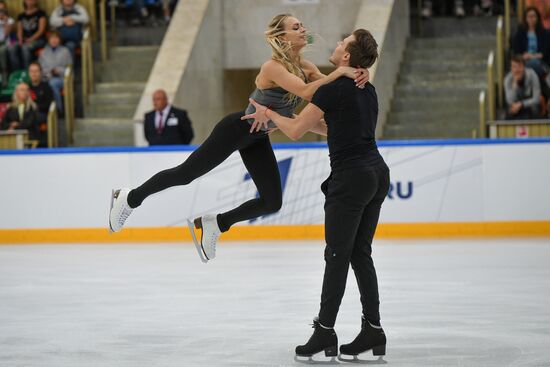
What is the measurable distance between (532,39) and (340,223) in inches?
408

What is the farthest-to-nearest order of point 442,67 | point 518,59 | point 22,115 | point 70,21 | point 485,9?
point 485,9 → point 70,21 → point 442,67 → point 22,115 → point 518,59

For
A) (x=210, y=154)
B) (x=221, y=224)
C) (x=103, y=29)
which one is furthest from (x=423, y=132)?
(x=210, y=154)

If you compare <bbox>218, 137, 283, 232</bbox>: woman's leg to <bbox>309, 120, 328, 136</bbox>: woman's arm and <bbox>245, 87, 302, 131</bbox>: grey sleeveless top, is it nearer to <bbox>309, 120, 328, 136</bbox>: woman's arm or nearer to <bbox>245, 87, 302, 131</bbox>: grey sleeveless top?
<bbox>245, 87, 302, 131</bbox>: grey sleeveless top

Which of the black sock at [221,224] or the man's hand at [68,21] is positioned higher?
the black sock at [221,224]

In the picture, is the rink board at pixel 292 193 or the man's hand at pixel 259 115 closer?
the man's hand at pixel 259 115

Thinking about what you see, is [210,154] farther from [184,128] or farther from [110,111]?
[110,111]

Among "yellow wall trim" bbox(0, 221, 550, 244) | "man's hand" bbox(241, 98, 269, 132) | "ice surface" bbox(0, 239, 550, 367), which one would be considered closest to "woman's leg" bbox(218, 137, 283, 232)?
"man's hand" bbox(241, 98, 269, 132)

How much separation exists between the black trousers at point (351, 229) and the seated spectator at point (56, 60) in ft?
39.4

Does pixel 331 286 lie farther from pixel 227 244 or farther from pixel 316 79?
pixel 227 244

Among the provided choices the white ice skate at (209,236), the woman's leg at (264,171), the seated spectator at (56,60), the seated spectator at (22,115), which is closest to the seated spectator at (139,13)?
the seated spectator at (56,60)

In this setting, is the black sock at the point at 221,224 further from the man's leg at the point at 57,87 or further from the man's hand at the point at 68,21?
the man's hand at the point at 68,21

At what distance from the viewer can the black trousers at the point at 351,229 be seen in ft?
18.1

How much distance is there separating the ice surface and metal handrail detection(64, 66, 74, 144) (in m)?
5.01

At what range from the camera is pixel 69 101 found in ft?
54.9
